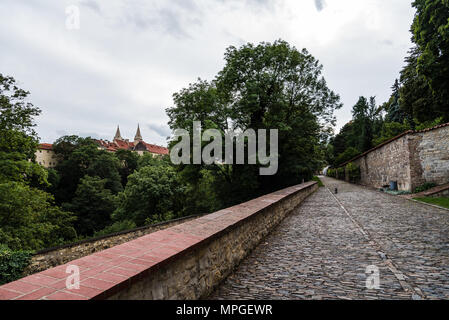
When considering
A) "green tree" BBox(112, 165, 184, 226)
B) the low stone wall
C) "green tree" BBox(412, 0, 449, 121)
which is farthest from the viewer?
"green tree" BBox(112, 165, 184, 226)

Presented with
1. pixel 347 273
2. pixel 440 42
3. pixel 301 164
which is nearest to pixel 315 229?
pixel 347 273

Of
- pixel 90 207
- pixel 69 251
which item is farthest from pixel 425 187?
pixel 90 207

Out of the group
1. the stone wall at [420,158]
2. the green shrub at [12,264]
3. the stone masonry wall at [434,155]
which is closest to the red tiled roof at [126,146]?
the green shrub at [12,264]

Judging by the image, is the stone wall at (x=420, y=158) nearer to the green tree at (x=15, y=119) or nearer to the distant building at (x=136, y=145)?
the green tree at (x=15, y=119)

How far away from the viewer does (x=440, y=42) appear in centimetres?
1177

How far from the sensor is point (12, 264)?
8781 mm

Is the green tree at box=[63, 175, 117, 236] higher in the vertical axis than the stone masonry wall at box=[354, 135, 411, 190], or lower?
lower

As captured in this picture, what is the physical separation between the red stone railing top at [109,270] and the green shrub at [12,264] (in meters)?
8.62

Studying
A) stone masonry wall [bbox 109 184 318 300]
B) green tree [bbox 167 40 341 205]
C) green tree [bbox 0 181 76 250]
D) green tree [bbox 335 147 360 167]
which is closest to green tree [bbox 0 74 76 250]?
green tree [bbox 0 181 76 250]

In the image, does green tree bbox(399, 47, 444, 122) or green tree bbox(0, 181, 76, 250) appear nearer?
green tree bbox(0, 181, 76, 250)

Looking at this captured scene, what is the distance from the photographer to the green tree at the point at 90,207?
41.7 m

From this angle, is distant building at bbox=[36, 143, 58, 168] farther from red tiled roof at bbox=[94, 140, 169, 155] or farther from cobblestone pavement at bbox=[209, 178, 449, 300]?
cobblestone pavement at bbox=[209, 178, 449, 300]

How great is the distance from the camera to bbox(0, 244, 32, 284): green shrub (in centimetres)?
856

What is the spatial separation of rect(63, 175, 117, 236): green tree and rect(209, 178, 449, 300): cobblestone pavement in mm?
40933
